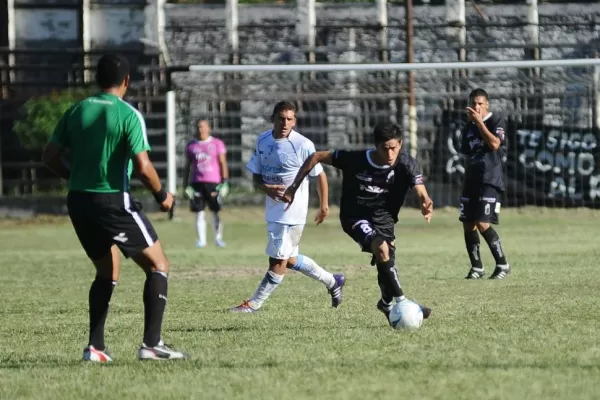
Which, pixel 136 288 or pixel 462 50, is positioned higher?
pixel 462 50

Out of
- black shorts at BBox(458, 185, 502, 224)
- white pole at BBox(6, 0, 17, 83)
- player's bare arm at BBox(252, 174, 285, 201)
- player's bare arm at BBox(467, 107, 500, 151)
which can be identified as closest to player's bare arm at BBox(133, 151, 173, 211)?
player's bare arm at BBox(252, 174, 285, 201)

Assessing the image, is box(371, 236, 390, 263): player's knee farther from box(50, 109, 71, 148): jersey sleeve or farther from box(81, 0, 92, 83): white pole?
box(81, 0, 92, 83): white pole

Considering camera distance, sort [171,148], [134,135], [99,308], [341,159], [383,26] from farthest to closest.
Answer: [383,26] < [171,148] < [341,159] < [99,308] < [134,135]

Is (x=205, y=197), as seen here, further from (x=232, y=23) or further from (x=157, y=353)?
(x=232, y=23)

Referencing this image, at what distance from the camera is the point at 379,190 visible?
33.9 ft

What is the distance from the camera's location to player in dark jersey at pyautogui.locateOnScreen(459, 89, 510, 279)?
1427 centimetres

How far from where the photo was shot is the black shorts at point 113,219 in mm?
7988

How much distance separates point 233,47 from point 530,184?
13.6 meters

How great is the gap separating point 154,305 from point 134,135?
1.06m

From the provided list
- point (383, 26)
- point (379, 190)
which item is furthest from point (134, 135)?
point (383, 26)

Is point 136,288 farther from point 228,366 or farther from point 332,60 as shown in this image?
point 332,60

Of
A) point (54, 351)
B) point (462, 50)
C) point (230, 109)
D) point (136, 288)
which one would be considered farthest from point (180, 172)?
point (54, 351)

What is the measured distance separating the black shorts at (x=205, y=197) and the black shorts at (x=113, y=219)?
503 inches

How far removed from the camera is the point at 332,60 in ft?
119
